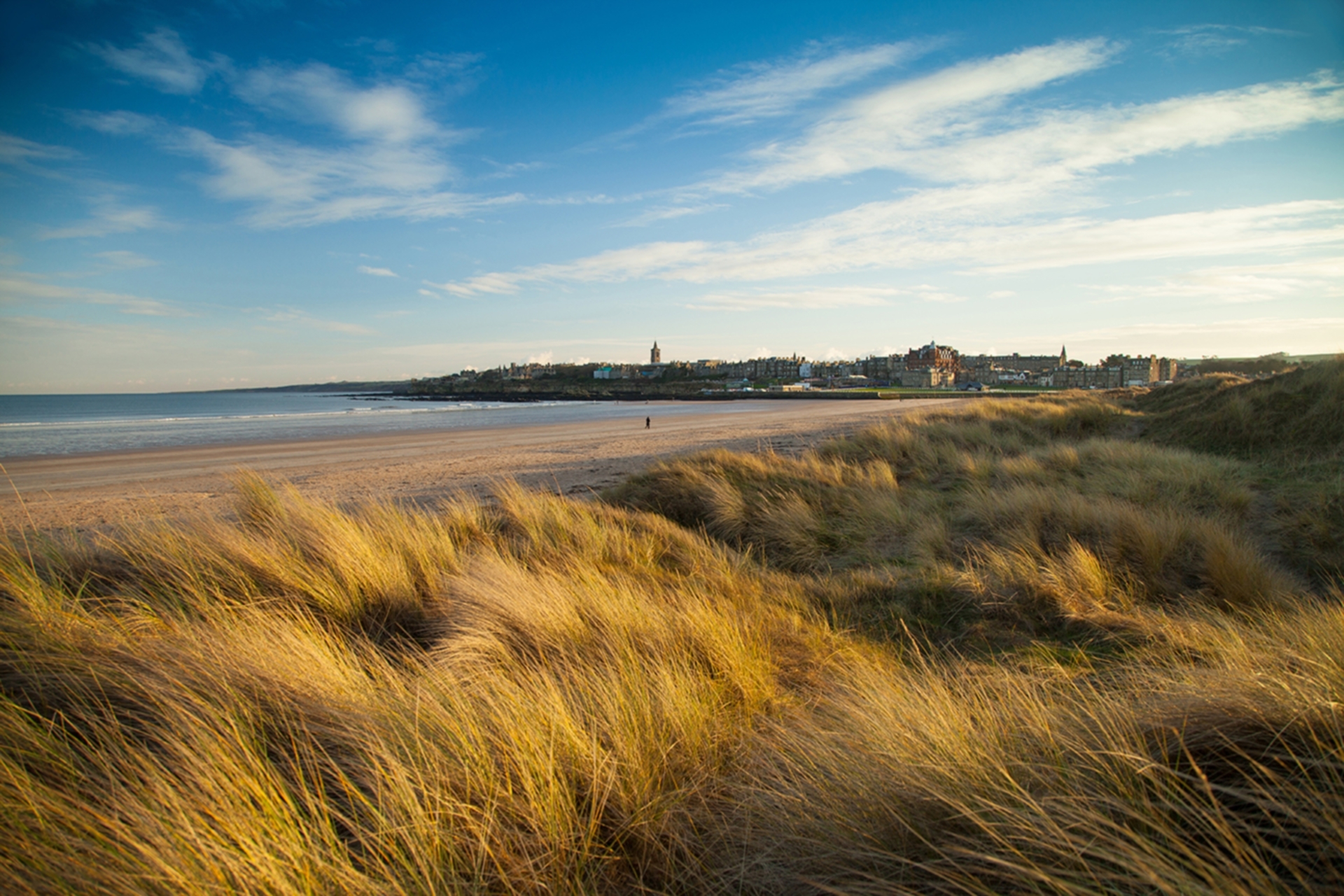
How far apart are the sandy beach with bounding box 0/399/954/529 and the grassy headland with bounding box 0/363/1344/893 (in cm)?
537

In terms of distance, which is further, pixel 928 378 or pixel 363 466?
pixel 928 378

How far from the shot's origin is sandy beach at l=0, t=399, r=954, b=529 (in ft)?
38.5

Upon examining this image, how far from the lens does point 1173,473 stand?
8.71 m

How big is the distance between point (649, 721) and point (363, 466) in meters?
17.6

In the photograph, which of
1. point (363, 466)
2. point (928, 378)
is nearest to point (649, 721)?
point (363, 466)

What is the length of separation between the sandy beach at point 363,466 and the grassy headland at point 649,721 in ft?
17.6

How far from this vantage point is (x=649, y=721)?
2.54 metres

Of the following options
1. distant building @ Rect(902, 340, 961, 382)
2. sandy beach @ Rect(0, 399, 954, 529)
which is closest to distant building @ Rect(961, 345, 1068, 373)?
distant building @ Rect(902, 340, 961, 382)

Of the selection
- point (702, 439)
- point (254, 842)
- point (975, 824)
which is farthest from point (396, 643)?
point (702, 439)

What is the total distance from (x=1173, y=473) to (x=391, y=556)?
10.2m

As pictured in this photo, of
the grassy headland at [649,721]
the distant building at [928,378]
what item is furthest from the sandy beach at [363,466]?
the distant building at [928,378]

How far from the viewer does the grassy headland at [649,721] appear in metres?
1.71

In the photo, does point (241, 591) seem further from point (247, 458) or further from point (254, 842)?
point (247, 458)

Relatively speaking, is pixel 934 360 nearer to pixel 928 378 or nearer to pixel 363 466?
pixel 928 378
